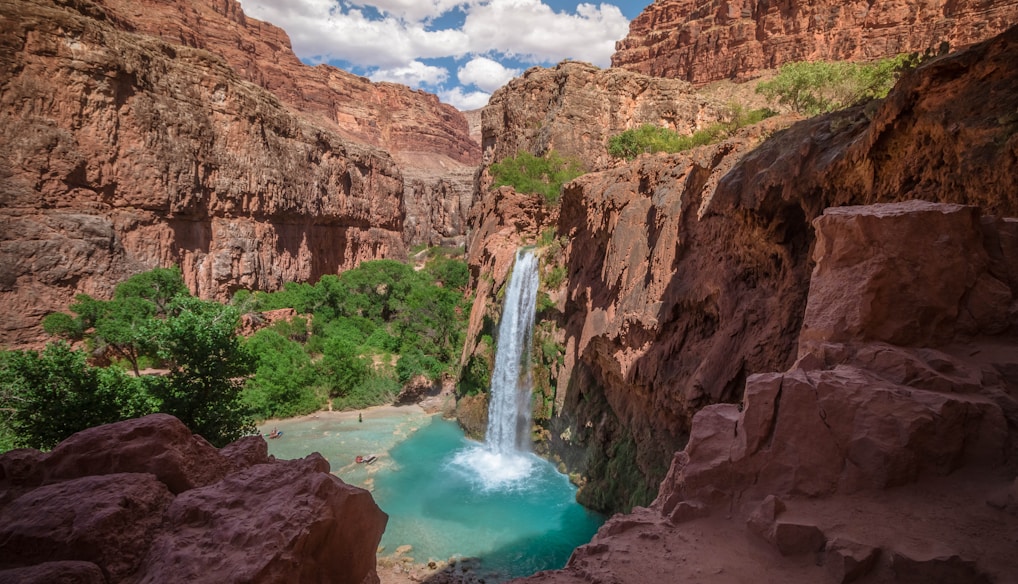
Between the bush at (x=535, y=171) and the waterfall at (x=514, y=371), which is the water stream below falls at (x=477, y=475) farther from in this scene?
the bush at (x=535, y=171)

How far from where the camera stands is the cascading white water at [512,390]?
669 inches

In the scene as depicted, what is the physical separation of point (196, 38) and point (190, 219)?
3759 centimetres

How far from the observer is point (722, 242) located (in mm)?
9531

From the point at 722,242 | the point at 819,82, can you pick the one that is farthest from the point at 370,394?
the point at 819,82

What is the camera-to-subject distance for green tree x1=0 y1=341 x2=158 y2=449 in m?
9.28

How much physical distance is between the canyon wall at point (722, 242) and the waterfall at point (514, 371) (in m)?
1.59

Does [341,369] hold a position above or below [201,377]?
below

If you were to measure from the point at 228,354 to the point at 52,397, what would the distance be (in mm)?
3307

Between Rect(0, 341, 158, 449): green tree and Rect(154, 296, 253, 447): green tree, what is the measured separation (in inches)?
51.4

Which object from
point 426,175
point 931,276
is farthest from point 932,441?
point 426,175

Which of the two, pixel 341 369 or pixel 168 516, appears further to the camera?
pixel 341 369

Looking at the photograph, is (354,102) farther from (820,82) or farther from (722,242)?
(722,242)

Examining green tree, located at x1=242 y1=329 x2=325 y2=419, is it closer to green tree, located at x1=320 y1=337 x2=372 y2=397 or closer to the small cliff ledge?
green tree, located at x1=320 y1=337 x2=372 y2=397

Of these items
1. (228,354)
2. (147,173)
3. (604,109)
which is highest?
(604,109)
